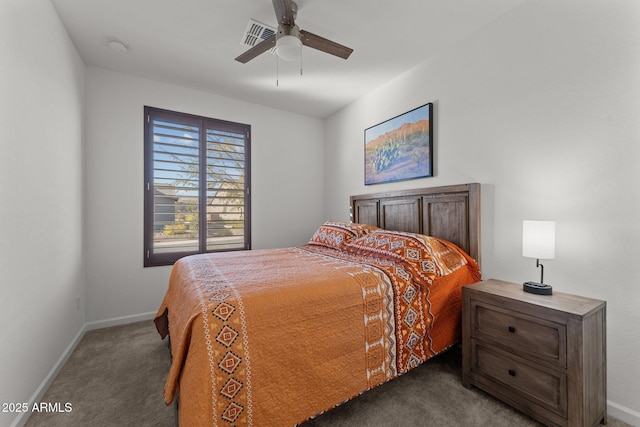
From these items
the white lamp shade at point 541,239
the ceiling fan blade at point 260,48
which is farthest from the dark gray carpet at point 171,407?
the ceiling fan blade at point 260,48

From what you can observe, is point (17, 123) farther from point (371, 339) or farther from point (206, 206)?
point (371, 339)

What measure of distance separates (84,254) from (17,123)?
166cm

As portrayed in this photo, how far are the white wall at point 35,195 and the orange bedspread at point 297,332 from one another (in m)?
0.83

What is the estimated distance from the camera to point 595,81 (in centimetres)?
165

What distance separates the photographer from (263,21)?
214 cm

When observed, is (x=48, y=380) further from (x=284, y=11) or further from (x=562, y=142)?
(x=562, y=142)

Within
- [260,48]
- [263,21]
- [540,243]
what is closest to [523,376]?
[540,243]

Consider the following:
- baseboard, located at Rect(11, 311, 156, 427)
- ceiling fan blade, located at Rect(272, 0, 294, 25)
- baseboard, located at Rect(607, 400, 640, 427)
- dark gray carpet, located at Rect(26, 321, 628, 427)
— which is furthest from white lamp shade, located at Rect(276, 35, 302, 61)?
baseboard, located at Rect(607, 400, 640, 427)

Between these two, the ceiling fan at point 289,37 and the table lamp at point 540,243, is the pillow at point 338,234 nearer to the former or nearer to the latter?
the table lamp at point 540,243

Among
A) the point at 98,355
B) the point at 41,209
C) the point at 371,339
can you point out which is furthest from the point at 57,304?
the point at 371,339

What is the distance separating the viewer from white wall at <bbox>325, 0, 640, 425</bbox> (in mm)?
1535

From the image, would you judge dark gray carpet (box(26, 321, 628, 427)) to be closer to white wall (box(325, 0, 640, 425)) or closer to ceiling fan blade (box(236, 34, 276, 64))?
white wall (box(325, 0, 640, 425))

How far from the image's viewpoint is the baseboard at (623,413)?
148 centimetres

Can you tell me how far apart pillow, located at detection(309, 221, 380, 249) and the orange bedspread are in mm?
683
